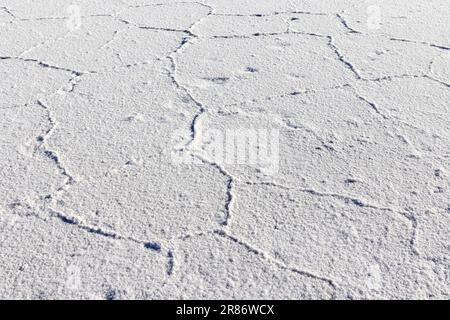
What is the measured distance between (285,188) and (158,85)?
68 centimetres

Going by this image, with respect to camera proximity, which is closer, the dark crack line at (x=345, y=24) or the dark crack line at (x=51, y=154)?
the dark crack line at (x=51, y=154)

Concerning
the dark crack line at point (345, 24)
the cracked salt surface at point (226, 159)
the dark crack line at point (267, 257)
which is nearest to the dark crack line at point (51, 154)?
the cracked salt surface at point (226, 159)

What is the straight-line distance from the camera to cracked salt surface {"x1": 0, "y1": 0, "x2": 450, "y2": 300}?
3.69 ft

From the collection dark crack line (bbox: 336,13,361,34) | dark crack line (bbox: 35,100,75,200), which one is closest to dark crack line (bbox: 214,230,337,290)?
dark crack line (bbox: 35,100,75,200)

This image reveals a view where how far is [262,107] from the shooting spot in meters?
1.70

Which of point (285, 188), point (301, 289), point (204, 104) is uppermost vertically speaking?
point (204, 104)

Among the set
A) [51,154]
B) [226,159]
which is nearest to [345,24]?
[226,159]

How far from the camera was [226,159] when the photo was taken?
57.7 inches

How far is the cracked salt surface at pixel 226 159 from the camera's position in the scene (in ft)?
3.69

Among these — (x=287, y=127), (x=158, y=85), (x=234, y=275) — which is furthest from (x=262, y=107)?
(x=234, y=275)

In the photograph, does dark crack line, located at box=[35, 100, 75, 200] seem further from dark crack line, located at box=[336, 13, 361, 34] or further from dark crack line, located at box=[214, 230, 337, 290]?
dark crack line, located at box=[336, 13, 361, 34]

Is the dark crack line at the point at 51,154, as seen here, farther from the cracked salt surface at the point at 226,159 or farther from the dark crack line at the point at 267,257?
the dark crack line at the point at 267,257

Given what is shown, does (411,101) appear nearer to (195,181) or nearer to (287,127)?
(287,127)

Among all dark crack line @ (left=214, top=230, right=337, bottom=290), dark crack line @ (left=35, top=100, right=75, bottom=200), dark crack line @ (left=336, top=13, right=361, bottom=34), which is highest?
dark crack line @ (left=336, top=13, right=361, bottom=34)
